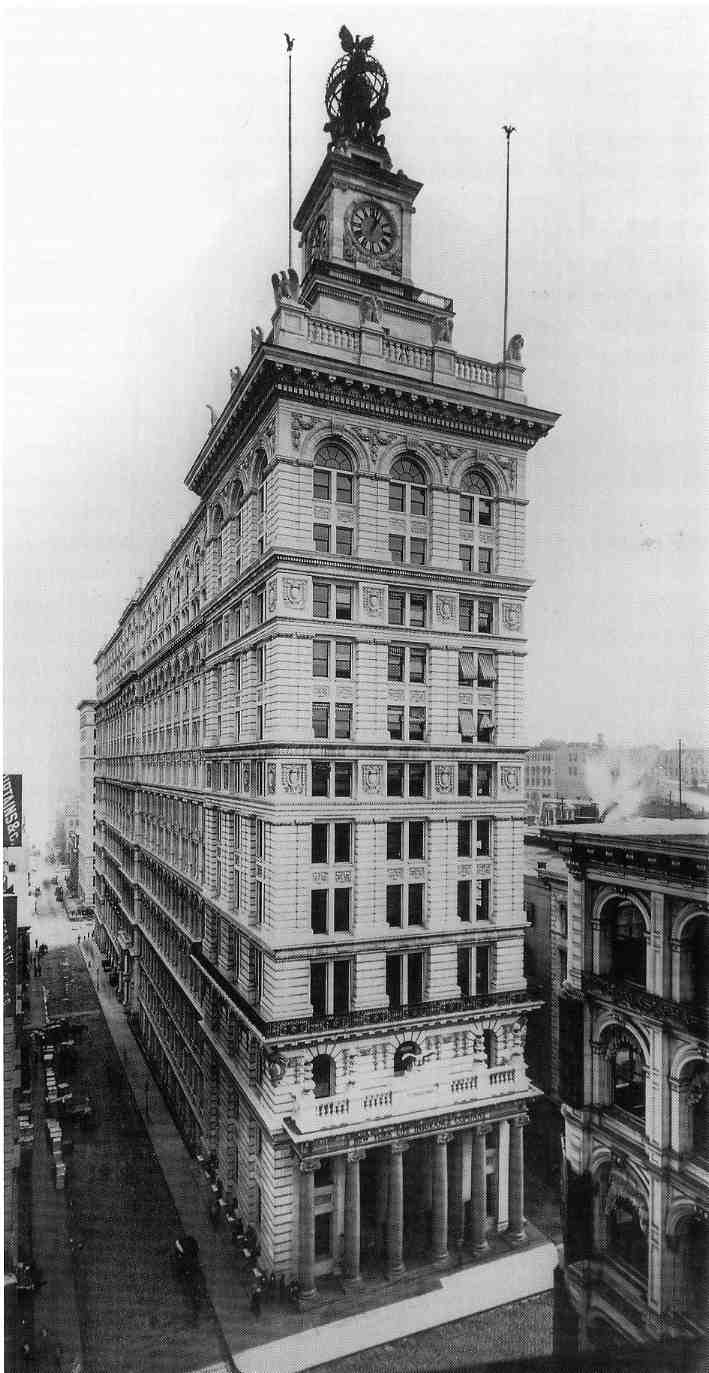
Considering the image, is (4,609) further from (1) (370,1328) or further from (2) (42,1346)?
(1) (370,1328)

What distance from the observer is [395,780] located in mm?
20609

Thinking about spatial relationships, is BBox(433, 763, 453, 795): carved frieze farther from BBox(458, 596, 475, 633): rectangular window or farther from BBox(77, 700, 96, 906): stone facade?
BBox(77, 700, 96, 906): stone facade

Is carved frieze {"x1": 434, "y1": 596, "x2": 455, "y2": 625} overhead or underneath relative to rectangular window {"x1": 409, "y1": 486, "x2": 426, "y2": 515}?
underneath

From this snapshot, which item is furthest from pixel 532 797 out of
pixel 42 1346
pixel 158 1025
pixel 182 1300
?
pixel 158 1025

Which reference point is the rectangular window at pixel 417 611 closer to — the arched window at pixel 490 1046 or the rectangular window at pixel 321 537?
the rectangular window at pixel 321 537

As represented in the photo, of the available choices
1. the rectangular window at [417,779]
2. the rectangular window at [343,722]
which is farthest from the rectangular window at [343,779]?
the rectangular window at [417,779]

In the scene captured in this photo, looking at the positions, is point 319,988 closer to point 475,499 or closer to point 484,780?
point 484,780

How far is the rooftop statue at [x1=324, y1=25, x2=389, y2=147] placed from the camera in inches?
610

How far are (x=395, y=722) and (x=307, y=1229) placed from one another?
12.9m

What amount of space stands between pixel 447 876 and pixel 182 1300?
12.8 meters

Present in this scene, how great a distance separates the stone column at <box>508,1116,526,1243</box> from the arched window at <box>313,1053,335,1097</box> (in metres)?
5.40

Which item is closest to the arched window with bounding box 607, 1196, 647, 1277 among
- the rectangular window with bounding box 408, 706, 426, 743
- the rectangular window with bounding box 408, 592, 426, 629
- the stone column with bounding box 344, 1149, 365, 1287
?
the stone column with bounding box 344, 1149, 365, 1287

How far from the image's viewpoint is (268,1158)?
1983cm

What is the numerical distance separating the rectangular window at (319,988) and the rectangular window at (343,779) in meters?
4.51
